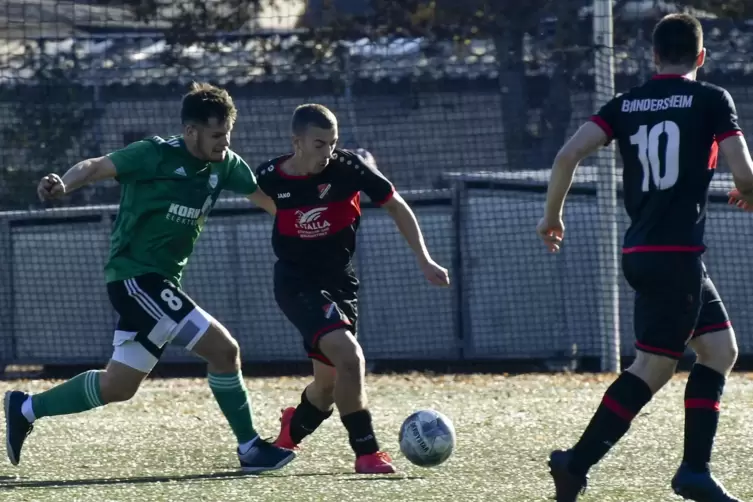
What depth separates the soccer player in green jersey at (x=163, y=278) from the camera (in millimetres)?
5980

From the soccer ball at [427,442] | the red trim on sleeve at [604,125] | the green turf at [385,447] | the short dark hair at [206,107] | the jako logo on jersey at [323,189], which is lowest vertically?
the green turf at [385,447]

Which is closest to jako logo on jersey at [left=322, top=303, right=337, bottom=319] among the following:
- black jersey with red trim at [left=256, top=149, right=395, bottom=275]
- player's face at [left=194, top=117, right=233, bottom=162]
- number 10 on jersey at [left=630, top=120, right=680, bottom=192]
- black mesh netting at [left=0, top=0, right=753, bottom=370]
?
black jersey with red trim at [left=256, top=149, right=395, bottom=275]

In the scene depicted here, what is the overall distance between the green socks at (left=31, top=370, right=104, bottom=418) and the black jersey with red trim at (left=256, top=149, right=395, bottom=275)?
40.7 inches

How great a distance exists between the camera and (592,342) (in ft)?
35.8

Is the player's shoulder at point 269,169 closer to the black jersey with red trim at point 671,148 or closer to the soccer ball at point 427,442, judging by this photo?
the soccer ball at point 427,442

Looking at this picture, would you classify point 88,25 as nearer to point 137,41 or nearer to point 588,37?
point 137,41

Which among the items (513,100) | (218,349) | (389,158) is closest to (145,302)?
(218,349)

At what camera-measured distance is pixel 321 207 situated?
6215 mm

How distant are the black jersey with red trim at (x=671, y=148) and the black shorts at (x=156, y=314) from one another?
2025mm

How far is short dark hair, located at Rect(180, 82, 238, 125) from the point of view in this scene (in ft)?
19.5

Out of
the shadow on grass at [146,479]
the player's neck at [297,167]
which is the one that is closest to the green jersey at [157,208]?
the player's neck at [297,167]

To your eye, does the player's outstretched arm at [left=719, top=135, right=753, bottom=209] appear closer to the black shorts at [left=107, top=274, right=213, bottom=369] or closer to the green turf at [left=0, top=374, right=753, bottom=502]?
the green turf at [left=0, top=374, right=753, bottom=502]

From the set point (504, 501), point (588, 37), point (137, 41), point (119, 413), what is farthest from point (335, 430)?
point (137, 41)

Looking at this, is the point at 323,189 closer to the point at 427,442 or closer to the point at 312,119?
the point at 312,119
